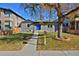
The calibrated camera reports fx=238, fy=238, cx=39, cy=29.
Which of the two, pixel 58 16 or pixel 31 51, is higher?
pixel 58 16

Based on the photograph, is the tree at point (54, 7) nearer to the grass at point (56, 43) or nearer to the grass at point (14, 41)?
the grass at point (56, 43)

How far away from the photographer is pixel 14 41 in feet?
38.2

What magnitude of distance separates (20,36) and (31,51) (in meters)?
1.08

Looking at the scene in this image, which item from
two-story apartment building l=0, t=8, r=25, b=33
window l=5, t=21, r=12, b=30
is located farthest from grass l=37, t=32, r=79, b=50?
window l=5, t=21, r=12, b=30

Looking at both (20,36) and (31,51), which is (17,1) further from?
(31,51)

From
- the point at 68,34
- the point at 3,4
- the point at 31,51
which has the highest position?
the point at 3,4

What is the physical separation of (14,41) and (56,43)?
80.6 inches

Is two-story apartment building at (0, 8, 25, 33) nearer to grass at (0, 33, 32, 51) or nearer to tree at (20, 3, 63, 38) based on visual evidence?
grass at (0, 33, 32, 51)

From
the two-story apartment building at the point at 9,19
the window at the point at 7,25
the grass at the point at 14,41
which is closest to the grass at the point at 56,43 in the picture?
the grass at the point at 14,41

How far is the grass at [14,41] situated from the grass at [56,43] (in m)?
0.66

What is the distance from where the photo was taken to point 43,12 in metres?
11.6

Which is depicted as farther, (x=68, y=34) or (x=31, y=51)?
(x=68, y=34)

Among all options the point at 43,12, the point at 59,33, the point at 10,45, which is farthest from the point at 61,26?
the point at 10,45

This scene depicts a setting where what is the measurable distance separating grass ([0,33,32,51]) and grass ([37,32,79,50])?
26.1 inches
